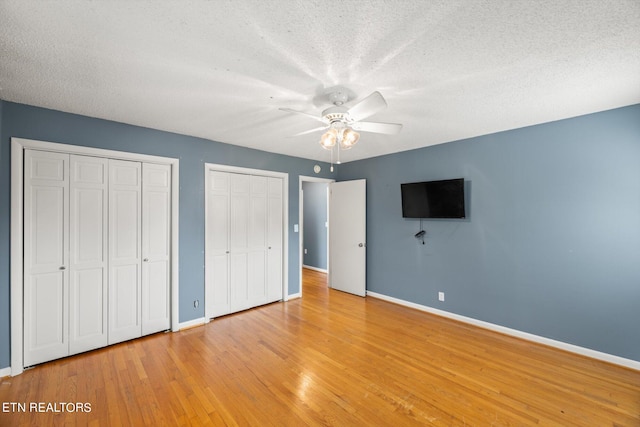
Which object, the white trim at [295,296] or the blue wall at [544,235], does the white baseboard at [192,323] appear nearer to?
the white trim at [295,296]

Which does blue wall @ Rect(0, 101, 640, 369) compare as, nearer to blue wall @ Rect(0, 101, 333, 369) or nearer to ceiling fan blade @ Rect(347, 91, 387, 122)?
blue wall @ Rect(0, 101, 333, 369)

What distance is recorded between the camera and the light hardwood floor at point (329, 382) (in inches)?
76.9

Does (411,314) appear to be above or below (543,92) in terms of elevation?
below

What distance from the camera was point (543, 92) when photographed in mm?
2271

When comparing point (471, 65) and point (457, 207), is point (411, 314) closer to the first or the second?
point (457, 207)

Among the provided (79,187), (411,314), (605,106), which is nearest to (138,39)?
(79,187)

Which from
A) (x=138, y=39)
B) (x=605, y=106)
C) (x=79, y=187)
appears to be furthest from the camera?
(x=79, y=187)

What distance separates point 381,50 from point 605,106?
8.28ft

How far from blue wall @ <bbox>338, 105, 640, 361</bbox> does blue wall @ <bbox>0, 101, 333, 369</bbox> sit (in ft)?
7.00

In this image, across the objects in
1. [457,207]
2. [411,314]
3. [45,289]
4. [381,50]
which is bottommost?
[411,314]

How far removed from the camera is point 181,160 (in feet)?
11.3

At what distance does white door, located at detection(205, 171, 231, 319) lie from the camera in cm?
371

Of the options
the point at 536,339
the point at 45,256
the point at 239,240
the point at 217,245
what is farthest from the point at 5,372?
the point at 536,339

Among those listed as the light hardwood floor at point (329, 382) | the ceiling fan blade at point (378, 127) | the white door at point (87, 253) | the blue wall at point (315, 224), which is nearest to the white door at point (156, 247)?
the light hardwood floor at point (329, 382)
